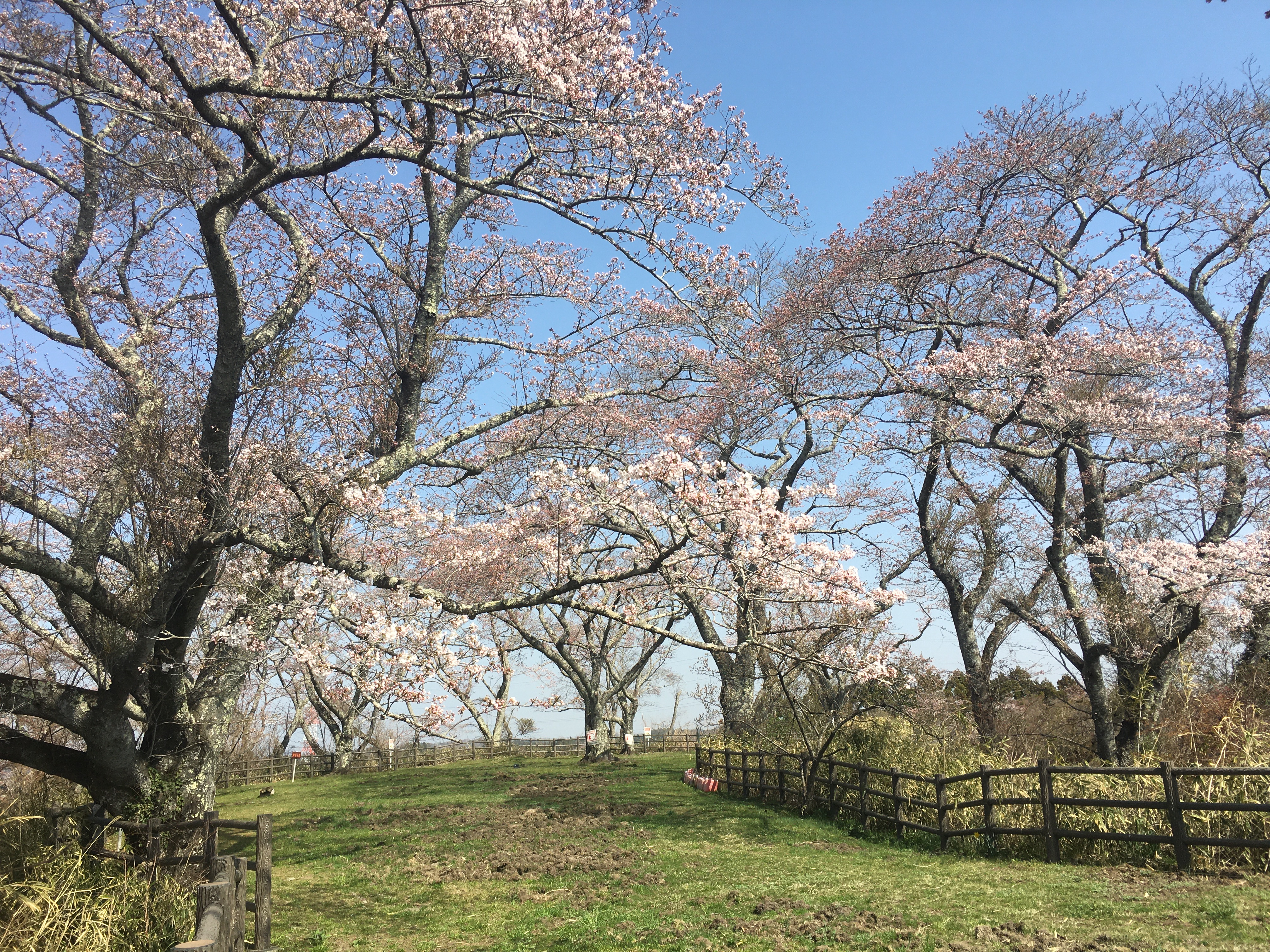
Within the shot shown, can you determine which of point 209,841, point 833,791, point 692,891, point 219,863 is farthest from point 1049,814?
point 209,841

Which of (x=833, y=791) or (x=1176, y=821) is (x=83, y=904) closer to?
(x=833, y=791)

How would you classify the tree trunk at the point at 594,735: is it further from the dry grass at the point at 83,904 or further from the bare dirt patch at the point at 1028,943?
the bare dirt patch at the point at 1028,943

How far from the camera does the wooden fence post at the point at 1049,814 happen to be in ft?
29.9

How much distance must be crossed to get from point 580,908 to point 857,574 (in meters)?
4.68

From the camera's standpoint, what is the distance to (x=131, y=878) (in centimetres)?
686

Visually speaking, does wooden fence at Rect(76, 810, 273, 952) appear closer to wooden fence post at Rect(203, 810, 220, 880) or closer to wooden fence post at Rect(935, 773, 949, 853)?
wooden fence post at Rect(203, 810, 220, 880)

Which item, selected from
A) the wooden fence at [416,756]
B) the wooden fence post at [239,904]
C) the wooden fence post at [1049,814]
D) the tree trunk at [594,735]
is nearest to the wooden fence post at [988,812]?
the wooden fence post at [1049,814]

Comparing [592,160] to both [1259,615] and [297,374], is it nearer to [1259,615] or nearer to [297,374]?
[297,374]

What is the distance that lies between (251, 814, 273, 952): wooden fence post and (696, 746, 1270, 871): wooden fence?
802 centimetres

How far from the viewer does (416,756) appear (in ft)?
101

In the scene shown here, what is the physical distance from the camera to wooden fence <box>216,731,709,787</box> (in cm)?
2581

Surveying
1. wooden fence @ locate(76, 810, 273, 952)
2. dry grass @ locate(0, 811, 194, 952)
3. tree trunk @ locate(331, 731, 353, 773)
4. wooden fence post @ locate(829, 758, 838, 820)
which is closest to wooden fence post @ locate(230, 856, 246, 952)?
wooden fence @ locate(76, 810, 273, 952)

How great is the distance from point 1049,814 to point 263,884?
8679 mm

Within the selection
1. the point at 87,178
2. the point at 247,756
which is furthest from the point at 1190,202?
the point at 247,756
